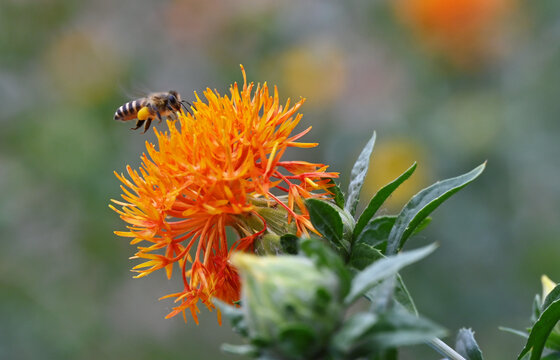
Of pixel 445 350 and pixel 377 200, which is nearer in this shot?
pixel 445 350

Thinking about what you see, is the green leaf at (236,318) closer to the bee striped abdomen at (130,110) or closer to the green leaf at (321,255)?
the green leaf at (321,255)

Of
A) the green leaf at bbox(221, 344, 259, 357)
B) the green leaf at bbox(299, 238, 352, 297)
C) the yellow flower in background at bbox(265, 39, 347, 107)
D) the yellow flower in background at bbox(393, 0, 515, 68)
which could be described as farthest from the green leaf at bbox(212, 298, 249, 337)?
the yellow flower in background at bbox(393, 0, 515, 68)

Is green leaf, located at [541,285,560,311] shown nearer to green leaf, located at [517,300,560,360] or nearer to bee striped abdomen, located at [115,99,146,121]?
green leaf, located at [517,300,560,360]

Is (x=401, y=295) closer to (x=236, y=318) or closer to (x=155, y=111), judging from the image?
(x=236, y=318)

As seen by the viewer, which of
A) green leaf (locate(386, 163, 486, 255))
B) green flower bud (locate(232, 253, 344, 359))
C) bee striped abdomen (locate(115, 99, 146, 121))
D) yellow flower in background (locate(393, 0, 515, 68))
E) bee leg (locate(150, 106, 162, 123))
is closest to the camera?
green flower bud (locate(232, 253, 344, 359))

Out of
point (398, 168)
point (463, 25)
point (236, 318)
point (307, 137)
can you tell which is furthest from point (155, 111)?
point (463, 25)

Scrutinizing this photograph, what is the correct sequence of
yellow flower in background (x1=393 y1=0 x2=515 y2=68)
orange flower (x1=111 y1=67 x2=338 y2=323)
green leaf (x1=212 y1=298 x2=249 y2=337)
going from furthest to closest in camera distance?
yellow flower in background (x1=393 y1=0 x2=515 y2=68), orange flower (x1=111 y1=67 x2=338 y2=323), green leaf (x1=212 y1=298 x2=249 y2=337)
